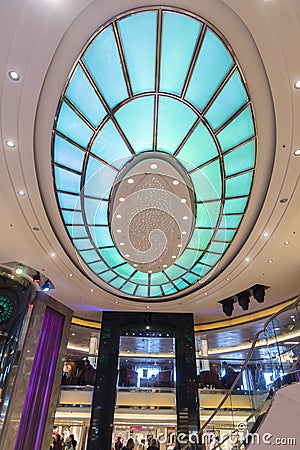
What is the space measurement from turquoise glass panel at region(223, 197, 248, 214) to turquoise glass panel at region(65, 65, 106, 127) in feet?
11.4

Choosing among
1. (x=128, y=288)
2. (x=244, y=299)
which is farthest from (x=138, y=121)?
(x=244, y=299)

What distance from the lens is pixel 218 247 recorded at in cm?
852

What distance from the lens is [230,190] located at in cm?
683

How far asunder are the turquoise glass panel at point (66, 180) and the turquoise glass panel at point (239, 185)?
3.30m

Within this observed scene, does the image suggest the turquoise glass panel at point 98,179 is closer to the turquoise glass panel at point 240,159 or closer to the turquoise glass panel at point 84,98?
the turquoise glass panel at point 84,98

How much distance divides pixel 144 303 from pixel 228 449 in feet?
21.6

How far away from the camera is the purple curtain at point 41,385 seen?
9.63 meters

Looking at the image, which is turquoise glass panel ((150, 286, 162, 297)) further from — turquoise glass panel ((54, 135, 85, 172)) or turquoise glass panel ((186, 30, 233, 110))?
turquoise glass panel ((186, 30, 233, 110))

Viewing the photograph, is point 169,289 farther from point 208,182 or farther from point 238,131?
point 238,131

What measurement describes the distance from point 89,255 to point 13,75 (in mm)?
5668

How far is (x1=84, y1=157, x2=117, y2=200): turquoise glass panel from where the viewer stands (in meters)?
6.50

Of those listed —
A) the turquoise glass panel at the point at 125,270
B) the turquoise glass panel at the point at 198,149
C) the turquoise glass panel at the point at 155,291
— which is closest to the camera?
the turquoise glass panel at the point at 198,149

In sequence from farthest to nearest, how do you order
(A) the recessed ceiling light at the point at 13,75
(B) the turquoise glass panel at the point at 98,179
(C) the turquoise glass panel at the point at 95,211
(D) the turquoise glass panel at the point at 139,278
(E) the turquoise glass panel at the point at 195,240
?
(D) the turquoise glass panel at the point at 139,278
(E) the turquoise glass panel at the point at 195,240
(C) the turquoise glass panel at the point at 95,211
(B) the turquoise glass panel at the point at 98,179
(A) the recessed ceiling light at the point at 13,75

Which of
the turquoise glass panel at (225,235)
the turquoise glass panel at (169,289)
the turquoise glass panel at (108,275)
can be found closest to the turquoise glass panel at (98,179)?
the turquoise glass panel at (225,235)
